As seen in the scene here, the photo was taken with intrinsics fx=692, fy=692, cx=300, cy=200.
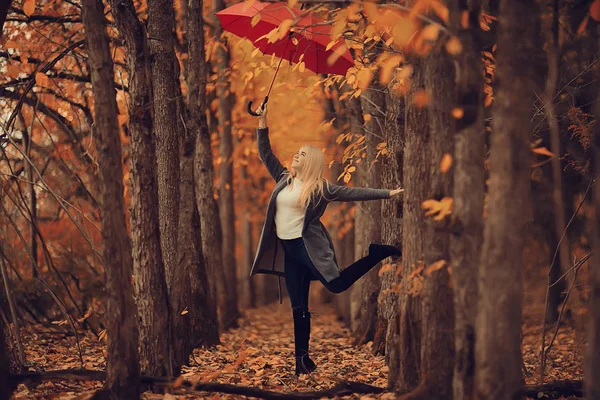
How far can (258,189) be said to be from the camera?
2025cm

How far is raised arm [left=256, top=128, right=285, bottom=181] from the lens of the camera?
6961 millimetres

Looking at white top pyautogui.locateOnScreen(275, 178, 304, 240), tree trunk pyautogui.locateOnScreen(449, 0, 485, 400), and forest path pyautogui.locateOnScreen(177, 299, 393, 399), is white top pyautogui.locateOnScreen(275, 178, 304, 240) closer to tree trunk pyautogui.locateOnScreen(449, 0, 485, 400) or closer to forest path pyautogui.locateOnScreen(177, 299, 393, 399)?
forest path pyautogui.locateOnScreen(177, 299, 393, 399)

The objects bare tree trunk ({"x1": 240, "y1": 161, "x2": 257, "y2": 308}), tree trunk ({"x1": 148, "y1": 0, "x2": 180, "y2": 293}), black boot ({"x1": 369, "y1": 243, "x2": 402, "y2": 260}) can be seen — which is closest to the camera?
black boot ({"x1": 369, "y1": 243, "x2": 402, "y2": 260})

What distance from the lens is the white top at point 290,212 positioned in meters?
6.83

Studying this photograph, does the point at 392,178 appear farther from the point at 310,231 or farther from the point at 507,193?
the point at 507,193

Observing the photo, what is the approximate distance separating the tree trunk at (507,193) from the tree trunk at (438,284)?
2.16 ft

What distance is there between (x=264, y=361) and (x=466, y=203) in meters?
4.21

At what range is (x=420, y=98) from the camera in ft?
16.3

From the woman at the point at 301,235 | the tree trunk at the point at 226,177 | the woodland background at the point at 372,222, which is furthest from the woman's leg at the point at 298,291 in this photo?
the tree trunk at the point at 226,177

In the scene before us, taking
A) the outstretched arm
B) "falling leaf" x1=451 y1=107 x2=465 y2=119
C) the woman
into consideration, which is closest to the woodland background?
"falling leaf" x1=451 y1=107 x2=465 y2=119

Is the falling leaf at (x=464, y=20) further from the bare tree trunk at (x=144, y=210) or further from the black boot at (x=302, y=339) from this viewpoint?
the black boot at (x=302, y=339)

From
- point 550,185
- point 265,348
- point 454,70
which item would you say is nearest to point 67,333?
point 265,348

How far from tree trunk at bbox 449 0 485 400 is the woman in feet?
6.51

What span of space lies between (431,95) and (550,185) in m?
8.68
